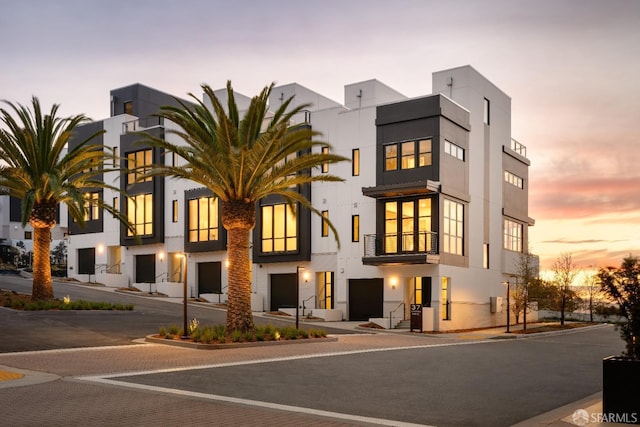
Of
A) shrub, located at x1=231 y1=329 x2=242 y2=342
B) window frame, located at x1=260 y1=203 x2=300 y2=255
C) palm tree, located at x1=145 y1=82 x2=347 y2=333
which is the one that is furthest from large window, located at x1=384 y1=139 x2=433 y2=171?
shrub, located at x1=231 y1=329 x2=242 y2=342

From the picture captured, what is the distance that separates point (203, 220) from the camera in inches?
1861

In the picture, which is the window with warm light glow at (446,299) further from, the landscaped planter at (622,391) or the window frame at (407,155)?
the landscaped planter at (622,391)

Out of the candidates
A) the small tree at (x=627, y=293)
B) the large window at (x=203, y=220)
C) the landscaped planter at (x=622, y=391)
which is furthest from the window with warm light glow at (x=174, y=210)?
the landscaped planter at (x=622, y=391)

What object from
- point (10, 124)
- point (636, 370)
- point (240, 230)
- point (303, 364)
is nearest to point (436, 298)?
point (240, 230)

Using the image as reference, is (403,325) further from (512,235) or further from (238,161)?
(238,161)

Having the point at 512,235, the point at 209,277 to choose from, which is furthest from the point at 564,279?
the point at 209,277

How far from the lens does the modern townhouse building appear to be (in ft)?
122

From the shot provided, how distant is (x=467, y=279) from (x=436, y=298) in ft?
14.3

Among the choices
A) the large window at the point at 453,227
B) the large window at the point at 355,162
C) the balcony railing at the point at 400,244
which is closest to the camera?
the balcony railing at the point at 400,244

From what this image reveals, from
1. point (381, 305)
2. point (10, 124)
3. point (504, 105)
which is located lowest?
point (381, 305)

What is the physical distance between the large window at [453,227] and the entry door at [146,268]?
2296cm

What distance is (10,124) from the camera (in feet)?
97.7

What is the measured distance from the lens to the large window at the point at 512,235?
46531 mm

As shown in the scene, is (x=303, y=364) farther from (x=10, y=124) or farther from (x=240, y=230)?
(x=10, y=124)
